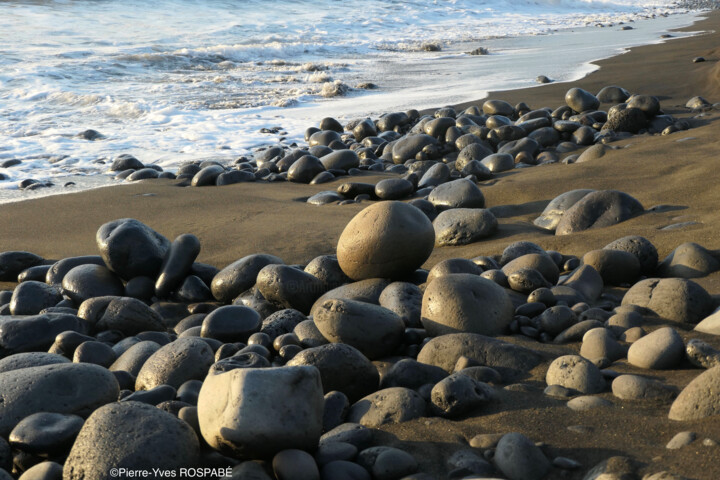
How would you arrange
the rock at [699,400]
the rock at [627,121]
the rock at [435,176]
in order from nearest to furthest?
the rock at [699,400]
the rock at [435,176]
the rock at [627,121]

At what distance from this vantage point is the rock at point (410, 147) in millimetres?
7469

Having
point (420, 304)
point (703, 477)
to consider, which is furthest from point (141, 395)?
point (703, 477)

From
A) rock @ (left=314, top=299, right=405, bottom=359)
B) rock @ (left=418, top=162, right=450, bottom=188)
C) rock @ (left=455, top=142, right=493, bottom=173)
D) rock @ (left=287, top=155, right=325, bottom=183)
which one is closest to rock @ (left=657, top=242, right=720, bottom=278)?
rock @ (left=314, top=299, right=405, bottom=359)

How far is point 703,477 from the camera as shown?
165 cm

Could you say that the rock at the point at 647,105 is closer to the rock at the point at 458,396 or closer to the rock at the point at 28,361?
the rock at the point at 458,396

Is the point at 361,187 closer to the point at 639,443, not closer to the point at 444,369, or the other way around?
the point at 444,369

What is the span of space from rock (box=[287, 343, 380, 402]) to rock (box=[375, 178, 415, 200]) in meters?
3.35

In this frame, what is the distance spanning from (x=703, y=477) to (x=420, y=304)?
1.72 meters

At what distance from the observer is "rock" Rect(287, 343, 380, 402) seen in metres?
2.46

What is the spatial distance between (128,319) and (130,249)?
26.0 inches

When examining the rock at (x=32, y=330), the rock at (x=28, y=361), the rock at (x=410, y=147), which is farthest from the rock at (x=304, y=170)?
the rock at (x=28, y=361)

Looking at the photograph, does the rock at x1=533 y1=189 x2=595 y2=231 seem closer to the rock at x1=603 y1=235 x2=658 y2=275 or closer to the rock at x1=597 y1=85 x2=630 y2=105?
the rock at x1=603 y1=235 x2=658 y2=275

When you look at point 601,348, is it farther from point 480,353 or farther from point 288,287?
point 288,287

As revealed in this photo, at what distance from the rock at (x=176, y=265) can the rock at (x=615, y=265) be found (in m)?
2.16
